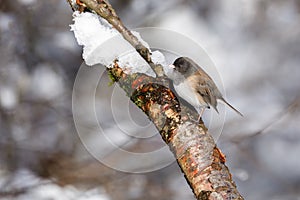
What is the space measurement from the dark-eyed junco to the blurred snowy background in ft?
1.54

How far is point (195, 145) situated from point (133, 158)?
3.07 ft

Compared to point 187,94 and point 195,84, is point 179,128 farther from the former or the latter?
point 195,84

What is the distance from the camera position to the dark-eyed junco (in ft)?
3.45

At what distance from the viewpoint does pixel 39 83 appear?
79.0 inches

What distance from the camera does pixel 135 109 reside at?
1.90 meters

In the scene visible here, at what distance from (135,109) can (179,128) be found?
102 cm

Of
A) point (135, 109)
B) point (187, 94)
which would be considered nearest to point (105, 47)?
point (187, 94)

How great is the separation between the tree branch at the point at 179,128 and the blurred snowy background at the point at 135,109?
25.0 inches

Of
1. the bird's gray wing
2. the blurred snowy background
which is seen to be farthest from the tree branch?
the blurred snowy background

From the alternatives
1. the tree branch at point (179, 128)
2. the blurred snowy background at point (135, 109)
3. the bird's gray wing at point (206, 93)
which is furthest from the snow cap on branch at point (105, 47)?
the blurred snowy background at point (135, 109)

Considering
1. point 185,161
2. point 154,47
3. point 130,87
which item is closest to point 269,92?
point 154,47

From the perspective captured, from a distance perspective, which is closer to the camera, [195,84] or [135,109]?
[195,84]

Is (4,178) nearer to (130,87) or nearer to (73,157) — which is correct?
(73,157)

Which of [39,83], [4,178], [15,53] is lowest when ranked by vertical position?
[4,178]
